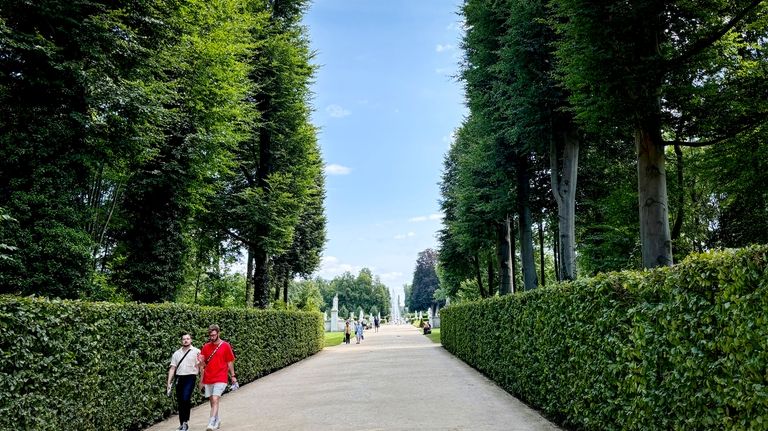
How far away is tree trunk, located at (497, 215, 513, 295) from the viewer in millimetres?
25531

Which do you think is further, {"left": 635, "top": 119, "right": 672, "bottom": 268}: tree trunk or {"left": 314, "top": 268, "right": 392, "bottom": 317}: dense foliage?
{"left": 314, "top": 268, "right": 392, "bottom": 317}: dense foliage

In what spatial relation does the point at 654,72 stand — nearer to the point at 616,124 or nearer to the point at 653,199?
the point at 616,124

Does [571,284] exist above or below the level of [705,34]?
below

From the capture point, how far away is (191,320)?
11.8 m

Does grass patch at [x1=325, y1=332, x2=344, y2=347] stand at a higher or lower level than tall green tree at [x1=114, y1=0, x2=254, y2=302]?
lower

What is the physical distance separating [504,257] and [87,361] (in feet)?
70.9

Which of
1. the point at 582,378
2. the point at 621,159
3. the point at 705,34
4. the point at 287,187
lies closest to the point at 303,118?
Result: the point at 287,187

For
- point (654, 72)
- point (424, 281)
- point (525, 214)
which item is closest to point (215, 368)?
point (654, 72)

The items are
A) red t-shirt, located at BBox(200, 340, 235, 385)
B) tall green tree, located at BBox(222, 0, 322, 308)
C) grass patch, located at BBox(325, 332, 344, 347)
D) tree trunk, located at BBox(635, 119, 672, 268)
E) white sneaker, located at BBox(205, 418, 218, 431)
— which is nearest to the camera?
white sneaker, located at BBox(205, 418, 218, 431)

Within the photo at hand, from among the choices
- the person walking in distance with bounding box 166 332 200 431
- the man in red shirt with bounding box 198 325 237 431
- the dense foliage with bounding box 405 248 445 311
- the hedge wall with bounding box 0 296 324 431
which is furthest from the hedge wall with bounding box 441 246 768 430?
the dense foliage with bounding box 405 248 445 311

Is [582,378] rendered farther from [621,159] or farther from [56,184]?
[621,159]

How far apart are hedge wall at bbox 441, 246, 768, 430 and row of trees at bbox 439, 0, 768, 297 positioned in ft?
10.9

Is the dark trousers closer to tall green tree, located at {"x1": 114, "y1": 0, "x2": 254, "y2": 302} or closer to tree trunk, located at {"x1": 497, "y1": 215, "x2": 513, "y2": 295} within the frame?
tall green tree, located at {"x1": 114, "y1": 0, "x2": 254, "y2": 302}

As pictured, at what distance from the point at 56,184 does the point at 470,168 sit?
17429 millimetres
